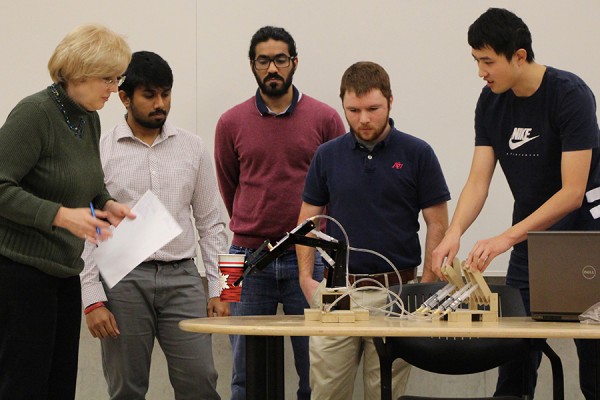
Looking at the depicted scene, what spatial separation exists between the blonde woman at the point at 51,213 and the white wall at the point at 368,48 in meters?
1.62

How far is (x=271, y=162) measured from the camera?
3969mm

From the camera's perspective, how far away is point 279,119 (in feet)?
13.2

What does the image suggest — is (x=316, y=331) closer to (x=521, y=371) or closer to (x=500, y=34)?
(x=521, y=371)

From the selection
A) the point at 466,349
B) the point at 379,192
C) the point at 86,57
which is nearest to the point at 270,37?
the point at 379,192

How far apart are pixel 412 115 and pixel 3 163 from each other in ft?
7.43

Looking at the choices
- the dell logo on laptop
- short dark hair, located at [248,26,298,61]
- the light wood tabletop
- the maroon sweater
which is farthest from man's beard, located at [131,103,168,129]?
the dell logo on laptop

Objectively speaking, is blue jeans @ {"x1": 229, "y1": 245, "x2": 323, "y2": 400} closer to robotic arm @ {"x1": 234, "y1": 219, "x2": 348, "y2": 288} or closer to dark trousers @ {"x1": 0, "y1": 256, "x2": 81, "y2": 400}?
robotic arm @ {"x1": 234, "y1": 219, "x2": 348, "y2": 288}

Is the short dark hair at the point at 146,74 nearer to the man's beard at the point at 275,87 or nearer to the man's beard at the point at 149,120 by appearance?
the man's beard at the point at 149,120

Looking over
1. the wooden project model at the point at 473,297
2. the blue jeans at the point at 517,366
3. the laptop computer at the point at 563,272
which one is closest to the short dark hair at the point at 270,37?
the blue jeans at the point at 517,366

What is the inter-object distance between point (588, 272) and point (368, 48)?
80.3 inches

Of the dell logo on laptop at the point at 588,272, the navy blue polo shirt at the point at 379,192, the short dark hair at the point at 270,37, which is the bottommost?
the dell logo on laptop at the point at 588,272

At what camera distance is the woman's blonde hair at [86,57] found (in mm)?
2670

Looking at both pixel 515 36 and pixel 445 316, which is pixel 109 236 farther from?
pixel 515 36

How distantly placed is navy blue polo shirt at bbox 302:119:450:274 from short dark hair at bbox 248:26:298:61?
2.15 feet
